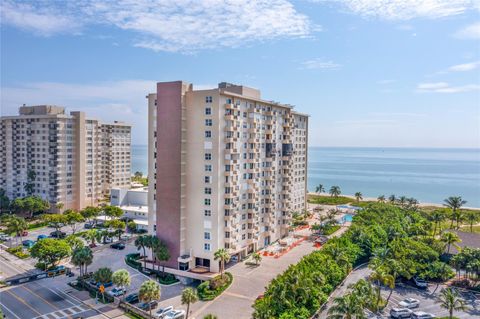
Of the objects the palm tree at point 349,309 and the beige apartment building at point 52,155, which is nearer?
the palm tree at point 349,309

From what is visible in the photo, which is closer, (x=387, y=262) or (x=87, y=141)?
(x=387, y=262)

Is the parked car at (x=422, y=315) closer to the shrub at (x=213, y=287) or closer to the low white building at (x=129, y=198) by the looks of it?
the shrub at (x=213, y=287)

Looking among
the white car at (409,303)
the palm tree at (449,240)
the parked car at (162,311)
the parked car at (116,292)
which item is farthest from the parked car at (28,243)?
the palm tree at (449,240)

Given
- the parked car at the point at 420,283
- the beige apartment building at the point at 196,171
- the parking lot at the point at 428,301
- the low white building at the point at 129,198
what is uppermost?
the beige apartment building at the point at 196,171

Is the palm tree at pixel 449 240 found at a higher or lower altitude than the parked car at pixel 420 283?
higher

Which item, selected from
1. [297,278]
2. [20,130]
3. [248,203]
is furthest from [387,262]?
[20,130]

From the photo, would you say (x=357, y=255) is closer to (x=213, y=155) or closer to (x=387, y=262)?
→ (x=387, y=262)
